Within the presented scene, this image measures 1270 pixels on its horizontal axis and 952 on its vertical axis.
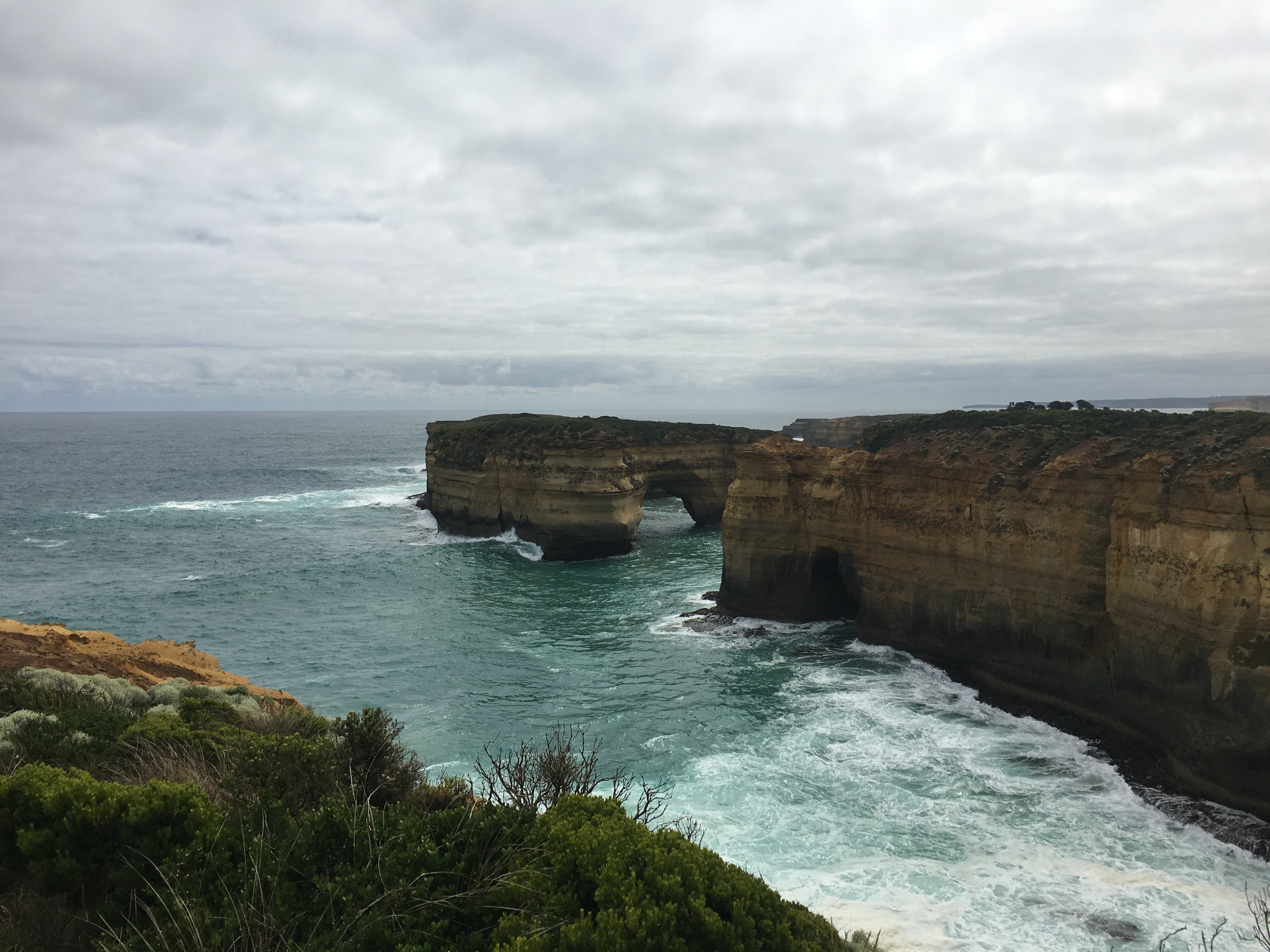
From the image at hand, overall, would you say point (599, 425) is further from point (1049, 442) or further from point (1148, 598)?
point (1148, 598)

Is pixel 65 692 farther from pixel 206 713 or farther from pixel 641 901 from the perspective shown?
pixel 641 901

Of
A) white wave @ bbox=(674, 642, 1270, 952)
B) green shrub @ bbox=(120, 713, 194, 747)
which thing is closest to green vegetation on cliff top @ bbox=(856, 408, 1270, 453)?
white wave @ bbox=(674, 642, 1270, 952)

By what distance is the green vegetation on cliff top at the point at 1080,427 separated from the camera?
17.5 meters

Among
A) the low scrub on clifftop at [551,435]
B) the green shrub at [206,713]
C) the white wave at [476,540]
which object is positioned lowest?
the white wave at [476,540]

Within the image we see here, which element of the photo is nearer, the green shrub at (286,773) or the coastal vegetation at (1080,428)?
the green shrub at (286,773)

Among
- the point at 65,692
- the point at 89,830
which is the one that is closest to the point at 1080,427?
the point at 89,830

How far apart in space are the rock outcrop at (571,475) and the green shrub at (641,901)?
1445 inches

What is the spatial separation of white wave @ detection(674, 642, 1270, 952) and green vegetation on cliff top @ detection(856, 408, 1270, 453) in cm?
799

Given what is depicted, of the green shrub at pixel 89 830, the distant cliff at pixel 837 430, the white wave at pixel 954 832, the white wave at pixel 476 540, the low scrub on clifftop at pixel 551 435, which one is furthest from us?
the distant cliff at pixel 837 430

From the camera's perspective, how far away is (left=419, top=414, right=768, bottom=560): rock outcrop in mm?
44656

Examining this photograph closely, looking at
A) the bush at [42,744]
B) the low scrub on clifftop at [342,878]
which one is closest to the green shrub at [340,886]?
the low scrub on clifftop at [342,878]

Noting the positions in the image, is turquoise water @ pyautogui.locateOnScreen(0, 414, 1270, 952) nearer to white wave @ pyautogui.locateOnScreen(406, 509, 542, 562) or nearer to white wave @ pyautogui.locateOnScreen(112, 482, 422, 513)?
white wave @ pyautogui.locateOnScreen(406, 509, 542, 562)

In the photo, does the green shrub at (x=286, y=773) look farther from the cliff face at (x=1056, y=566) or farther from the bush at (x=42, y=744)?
the cliff face at (x=1056, y=566)

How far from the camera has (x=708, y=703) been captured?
21.5 m
